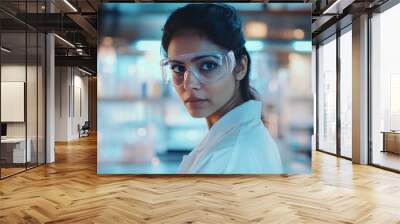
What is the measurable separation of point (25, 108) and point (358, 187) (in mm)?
6318

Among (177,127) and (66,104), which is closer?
(177,127)

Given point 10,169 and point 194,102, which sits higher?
point 194,102

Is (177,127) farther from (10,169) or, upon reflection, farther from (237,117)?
(10,169)

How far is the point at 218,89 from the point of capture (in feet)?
20.7

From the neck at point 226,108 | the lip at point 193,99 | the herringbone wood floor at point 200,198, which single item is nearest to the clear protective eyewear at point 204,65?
the lip at point 193,99

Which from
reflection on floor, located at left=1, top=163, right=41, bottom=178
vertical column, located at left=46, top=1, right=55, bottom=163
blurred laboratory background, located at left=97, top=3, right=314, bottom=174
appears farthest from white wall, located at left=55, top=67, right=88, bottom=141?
blurred laboratory background, located at left=97, top=3, right=314, bottom=174

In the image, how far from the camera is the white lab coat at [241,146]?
→ 20.9 ft

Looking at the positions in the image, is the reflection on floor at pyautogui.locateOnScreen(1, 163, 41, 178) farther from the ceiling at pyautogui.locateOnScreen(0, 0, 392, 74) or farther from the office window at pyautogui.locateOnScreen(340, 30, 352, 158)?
the office window at pyautogui.locateOnScreen(340, 30, 352, 158)

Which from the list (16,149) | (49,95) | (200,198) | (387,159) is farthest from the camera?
(49,95)

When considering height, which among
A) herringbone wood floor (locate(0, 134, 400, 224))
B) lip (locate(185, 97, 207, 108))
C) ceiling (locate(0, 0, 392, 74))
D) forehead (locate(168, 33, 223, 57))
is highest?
ceiling (locate(0, 0, 392, 74))

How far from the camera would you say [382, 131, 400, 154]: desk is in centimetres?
735

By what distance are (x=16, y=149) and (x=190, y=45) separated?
401cm

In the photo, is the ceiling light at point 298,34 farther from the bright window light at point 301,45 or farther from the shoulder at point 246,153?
the shoulder at point 246,153

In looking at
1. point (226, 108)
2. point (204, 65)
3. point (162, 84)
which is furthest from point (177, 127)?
point (204, 65)
